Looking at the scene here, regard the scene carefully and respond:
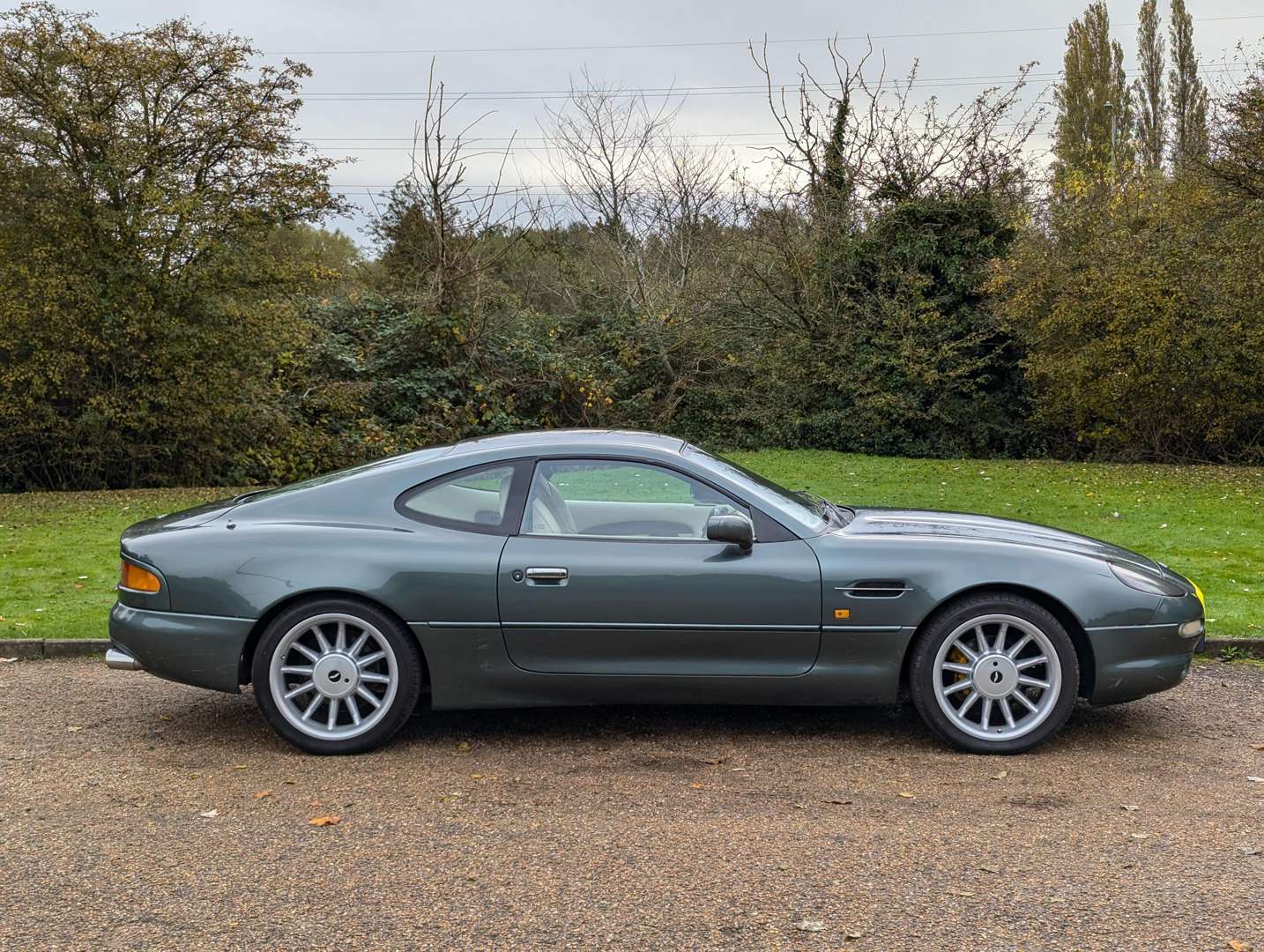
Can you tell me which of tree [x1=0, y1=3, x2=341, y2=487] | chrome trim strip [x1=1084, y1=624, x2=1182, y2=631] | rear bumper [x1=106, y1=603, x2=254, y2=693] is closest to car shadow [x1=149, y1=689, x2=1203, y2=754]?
rear bumper [x1=106, y1=603, x2=254, y2=693]

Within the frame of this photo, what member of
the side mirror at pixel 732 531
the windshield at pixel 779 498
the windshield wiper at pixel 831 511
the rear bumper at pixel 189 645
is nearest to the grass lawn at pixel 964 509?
the rear bumper at pixel 189 645

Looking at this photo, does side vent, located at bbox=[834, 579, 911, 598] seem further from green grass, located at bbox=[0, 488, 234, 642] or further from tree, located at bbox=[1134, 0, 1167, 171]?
tree, located at bbox=[1134, 0, 1167, 171]

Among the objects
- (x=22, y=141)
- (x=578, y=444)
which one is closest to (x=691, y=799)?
(x=578, y=444)

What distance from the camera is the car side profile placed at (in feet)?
15.7

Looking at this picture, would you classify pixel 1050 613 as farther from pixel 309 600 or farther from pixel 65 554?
pixel 65 554

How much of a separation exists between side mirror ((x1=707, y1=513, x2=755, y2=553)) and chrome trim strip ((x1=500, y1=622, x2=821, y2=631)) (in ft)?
1.09

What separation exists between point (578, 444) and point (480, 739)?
1.41 m

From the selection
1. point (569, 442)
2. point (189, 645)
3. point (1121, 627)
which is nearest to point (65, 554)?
point (189, 645)

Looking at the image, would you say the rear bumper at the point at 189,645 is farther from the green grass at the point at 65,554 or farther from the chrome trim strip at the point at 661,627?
the green grass at the point at 65,554

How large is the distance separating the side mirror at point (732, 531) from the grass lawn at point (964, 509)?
3701 mm

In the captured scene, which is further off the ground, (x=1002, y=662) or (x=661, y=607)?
(x=661, y=607)

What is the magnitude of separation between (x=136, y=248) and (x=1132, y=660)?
15082 millimetres

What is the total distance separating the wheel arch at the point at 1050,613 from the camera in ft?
15.8

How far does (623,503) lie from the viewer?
5.31 metres
